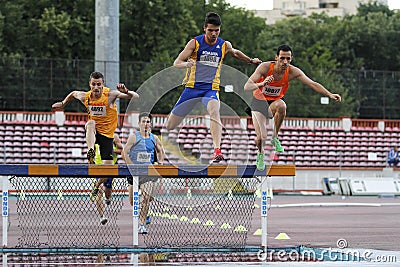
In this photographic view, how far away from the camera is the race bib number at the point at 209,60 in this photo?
526 inches

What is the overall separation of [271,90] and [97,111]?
3.50 metres

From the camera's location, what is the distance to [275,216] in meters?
23.1

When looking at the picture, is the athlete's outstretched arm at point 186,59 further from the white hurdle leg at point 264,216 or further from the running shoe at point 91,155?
the running shoe at point 91,155

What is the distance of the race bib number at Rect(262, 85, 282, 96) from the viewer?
13646 mm

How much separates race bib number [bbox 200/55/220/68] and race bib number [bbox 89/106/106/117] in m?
2.91

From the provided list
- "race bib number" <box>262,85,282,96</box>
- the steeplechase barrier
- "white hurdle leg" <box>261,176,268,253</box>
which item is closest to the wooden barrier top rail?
the steeplechase barrier

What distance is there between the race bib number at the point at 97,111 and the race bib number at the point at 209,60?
2909mm

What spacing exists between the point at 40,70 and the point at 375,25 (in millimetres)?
47942

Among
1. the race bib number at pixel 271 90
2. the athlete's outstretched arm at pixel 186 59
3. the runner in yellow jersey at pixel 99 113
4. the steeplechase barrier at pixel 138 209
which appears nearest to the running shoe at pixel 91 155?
the runner in yellow jersey at pixel 99 113

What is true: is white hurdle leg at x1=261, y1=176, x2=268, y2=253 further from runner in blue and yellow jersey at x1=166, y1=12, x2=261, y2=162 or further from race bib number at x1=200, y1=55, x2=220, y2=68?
race bib number at x1=200, y1=55, x2=220, y2=68

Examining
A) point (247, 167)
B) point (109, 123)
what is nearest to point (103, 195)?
point (109, 123)

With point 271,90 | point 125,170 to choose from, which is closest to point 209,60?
point 271,90

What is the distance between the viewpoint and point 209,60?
43.9ft

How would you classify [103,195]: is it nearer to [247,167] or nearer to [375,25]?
[247,167]
